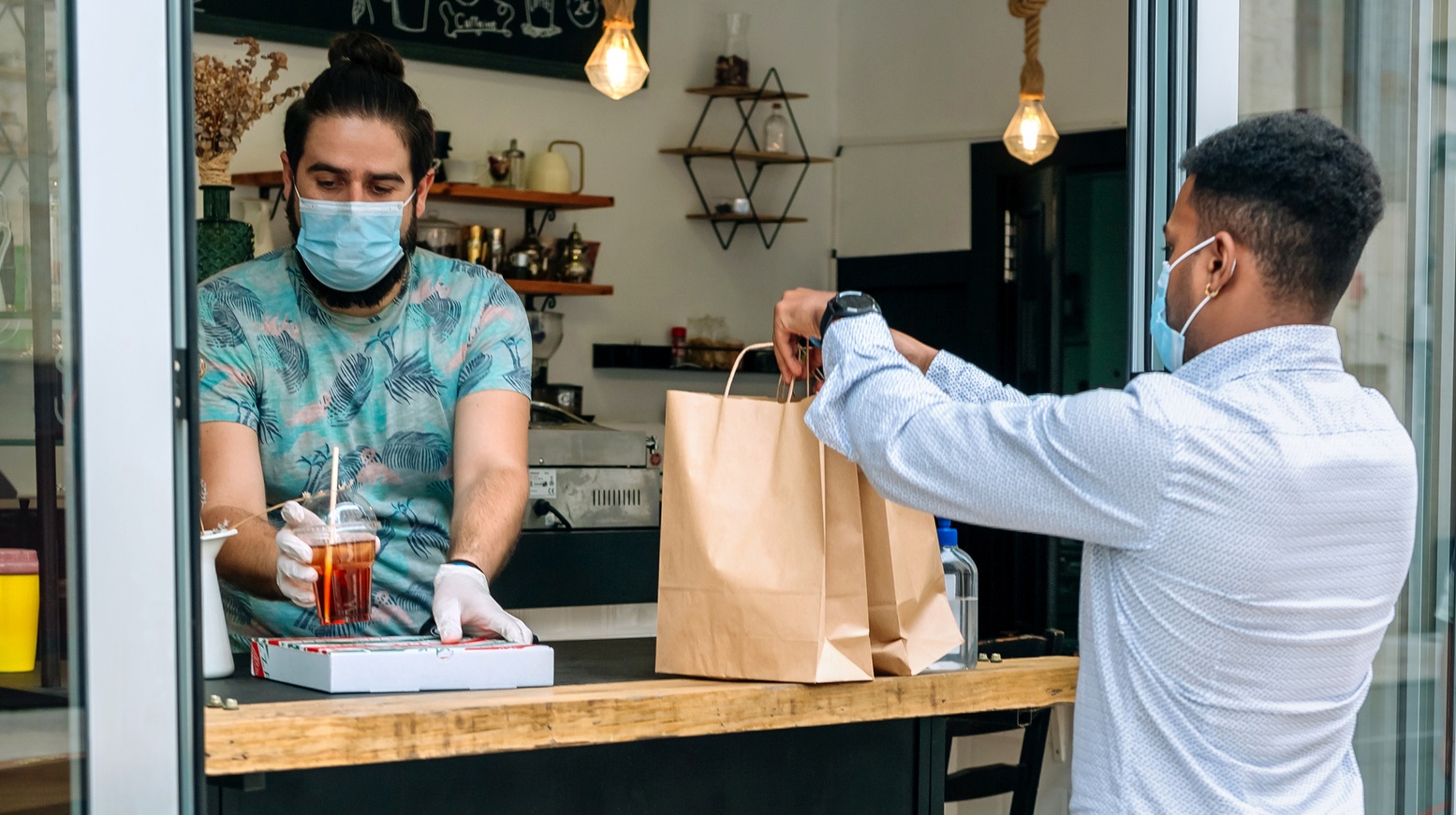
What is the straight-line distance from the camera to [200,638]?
1.39 m

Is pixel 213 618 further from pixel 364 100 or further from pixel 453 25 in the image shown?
pixel 453 25

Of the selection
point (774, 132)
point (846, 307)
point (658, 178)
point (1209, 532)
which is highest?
point (774, 132)

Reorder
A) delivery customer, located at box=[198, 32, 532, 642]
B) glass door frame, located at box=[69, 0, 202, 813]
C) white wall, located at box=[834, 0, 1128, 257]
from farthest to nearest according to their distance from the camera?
1. white wall, located at box=[834, 0, 1128, 257]
2. delivery customer, located at box=[198, 32, 532, 642]
3. glass door frame, located at box=[69, 0, 202, 813]

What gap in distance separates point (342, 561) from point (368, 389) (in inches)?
21.9

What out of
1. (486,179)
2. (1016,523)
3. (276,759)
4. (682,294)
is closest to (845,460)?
(1016,523)

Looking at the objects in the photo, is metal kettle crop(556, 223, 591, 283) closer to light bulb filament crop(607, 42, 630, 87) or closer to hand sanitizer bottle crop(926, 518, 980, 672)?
light bulb filament crop(607, 42, 630, 87)

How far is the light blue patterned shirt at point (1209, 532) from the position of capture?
4.57ft

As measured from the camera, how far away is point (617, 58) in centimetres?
459

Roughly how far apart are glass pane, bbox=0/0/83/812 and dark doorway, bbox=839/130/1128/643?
191 inches

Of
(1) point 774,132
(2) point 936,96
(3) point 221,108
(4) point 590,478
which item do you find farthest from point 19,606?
(2) point 936,96

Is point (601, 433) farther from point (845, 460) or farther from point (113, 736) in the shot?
point (113, 736)

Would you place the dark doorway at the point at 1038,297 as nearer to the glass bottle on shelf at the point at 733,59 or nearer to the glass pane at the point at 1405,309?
the glass bottle on shelf at the point at 733,59

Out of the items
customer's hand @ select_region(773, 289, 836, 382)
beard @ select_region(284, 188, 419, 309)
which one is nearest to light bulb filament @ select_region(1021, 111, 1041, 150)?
beard @ select_region(284, 188, 419, 309)

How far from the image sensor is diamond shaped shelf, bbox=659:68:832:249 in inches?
254
